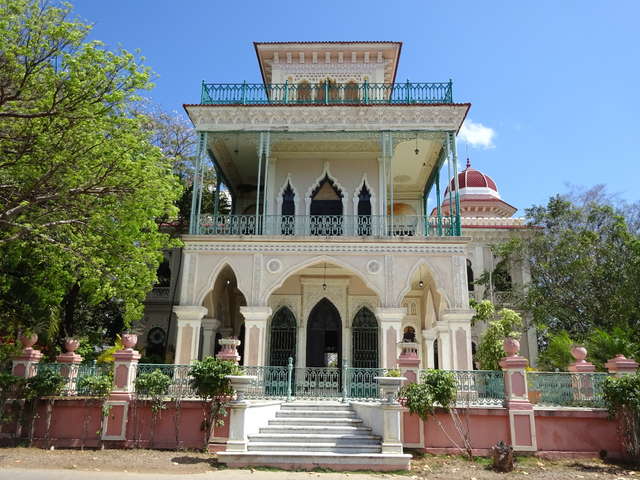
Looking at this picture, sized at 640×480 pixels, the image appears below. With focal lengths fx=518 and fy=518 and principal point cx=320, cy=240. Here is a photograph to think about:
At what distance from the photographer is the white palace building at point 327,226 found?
44.1ft

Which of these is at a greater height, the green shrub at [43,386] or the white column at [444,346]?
the white column at [444,346]

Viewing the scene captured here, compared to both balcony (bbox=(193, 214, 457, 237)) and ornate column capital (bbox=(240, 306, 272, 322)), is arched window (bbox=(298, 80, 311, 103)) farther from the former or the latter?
ornate column capital (bbox=(240, 306, 272, 322))

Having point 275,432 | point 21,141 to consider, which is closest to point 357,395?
point 275,432

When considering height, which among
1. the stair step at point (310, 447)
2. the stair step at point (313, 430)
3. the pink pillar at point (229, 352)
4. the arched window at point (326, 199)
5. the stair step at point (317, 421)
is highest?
the arched window at point (326, 199)

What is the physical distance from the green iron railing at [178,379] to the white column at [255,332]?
8.34 ft

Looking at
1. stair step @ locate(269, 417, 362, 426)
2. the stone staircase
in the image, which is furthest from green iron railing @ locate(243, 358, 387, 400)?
stair step @ locate(269, 417, 362, 426)

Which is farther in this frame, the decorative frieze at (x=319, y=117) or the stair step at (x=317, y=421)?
the decorative frieze at (x=319, y=117)

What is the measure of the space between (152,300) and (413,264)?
1126 centimetres

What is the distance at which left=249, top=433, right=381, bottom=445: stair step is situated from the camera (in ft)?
30.5

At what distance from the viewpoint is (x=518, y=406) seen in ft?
31.9

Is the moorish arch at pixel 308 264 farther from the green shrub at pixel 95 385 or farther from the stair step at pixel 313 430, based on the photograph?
the green shrub at pixel 95 385

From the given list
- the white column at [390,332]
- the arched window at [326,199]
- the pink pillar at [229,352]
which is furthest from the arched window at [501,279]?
the pink pillar at [229,352]

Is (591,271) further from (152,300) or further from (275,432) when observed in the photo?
(152,300)

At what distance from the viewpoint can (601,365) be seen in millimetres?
12023
